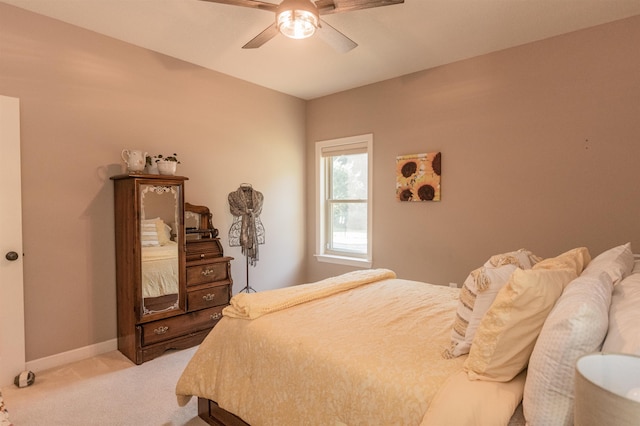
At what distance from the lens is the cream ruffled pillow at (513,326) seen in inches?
47.8

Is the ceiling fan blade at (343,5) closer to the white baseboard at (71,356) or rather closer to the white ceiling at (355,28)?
the white ceiling at (355,28)

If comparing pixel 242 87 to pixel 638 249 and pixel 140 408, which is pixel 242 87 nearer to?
pixel 140 408

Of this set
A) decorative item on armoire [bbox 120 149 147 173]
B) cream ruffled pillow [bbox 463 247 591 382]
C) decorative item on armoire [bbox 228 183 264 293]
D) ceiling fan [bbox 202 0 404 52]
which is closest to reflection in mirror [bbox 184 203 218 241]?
decorative item on armoire [bbox 228 183 264 293]

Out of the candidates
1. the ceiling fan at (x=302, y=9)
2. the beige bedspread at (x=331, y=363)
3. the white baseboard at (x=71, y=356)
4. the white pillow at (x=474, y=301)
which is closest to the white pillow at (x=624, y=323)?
the white pillow at (x=474, y=301)

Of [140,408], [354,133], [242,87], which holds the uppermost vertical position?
[242,87]

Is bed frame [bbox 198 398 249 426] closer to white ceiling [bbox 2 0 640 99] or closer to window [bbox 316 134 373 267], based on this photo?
window [bbox 316 134 373 267]

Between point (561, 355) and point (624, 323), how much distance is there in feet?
0.78

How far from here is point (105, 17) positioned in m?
2.80

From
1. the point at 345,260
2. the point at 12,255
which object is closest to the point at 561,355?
the point at 12,255

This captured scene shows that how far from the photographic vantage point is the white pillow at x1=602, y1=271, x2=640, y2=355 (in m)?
0.96

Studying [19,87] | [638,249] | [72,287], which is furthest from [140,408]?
[638,249]

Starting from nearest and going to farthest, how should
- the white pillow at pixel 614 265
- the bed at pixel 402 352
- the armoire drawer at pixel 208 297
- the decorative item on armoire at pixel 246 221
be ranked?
the bed at pixel 402 352
the white pillow at pixel 614 265
the armoire drawer at pixel 208 297
the decorative item on armoire at pixel 246 221

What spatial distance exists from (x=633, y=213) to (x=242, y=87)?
3.95 m

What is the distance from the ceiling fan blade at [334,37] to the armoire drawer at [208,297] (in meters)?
2.44
